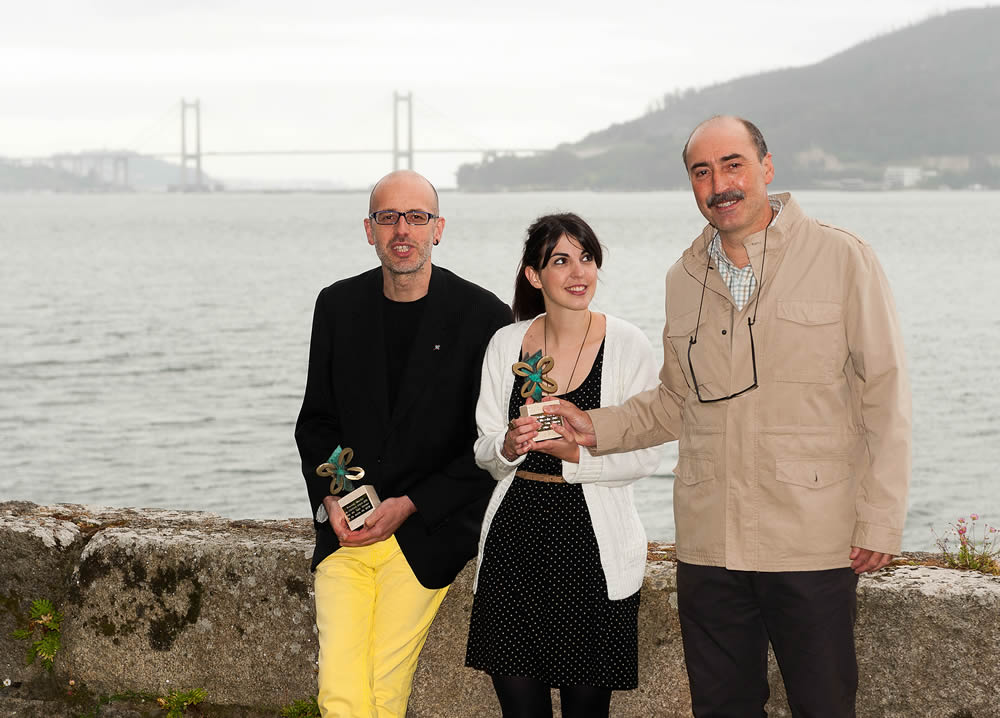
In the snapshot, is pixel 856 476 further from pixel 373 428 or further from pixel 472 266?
pixel 472 266

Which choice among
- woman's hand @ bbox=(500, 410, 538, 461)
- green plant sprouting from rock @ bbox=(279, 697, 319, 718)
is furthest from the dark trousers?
green plant sprouting from rock @ bbox=(279, 697, 319, 718)

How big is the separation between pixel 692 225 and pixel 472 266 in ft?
173

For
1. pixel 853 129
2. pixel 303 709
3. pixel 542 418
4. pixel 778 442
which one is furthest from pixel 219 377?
pixel 853 129

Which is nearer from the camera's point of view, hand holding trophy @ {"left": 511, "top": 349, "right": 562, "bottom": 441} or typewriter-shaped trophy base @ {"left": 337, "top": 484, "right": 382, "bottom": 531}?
hand holding trophy @ {"left": 511, "top": 349, "right": 562, "bottom": 441}

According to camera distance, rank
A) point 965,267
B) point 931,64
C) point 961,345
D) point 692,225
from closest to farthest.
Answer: point 961,345 < point 965,267 < point 692,225 < point 931,64

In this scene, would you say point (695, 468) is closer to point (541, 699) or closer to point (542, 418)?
point (542, 418)

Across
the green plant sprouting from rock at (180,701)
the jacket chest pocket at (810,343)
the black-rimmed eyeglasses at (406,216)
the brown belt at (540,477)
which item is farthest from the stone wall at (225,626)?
the black-rimmed eyeglasses at (406,216)

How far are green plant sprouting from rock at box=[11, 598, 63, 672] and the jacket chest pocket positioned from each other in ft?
7.93

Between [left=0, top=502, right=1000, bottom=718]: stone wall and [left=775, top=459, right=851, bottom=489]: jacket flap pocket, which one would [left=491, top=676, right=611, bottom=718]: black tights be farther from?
[left=775, top=459, right=851, bottom=489]: jacket flap pocket

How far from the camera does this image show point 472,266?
172 feet

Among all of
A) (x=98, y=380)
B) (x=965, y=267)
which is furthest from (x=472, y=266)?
(x=98, y=380)

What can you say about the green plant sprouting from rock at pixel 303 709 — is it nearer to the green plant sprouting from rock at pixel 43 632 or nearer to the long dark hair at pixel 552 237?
the green plant sprouting from rock at pixel 43 632

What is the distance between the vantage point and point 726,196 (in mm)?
2730

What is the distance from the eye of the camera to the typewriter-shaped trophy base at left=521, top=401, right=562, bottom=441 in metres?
2.87
